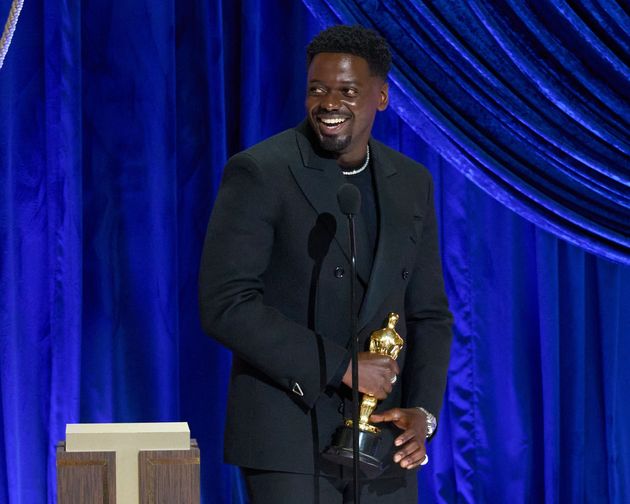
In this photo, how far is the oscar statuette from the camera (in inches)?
86.3

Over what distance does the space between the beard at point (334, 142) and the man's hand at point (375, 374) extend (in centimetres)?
44

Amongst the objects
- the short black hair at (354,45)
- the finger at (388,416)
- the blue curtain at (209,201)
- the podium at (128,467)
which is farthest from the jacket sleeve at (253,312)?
the blue curtain at (209,201)

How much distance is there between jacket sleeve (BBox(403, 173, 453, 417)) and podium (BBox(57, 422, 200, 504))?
0.53 m

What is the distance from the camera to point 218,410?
3.68 m

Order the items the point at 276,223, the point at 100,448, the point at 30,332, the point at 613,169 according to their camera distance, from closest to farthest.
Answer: the point at 100,448, the point at 276,223, the point at 30,332, the point at 613,169

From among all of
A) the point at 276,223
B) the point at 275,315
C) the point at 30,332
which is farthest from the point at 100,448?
the point at 30,332

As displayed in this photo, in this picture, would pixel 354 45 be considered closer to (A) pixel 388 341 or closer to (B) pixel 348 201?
(B) pixel 348 201

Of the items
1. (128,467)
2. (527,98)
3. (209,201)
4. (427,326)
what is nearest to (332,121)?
(427,326)

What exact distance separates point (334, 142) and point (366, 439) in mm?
626

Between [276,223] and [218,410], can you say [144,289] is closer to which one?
[218,410]

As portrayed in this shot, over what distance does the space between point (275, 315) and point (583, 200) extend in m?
1.81

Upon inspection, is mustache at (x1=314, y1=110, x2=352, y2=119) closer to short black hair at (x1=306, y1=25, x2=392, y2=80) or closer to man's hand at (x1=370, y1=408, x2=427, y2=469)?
short black hair at (x1=306, y1=25, x2=392, y2=80)

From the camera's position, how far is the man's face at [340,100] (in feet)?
7.80

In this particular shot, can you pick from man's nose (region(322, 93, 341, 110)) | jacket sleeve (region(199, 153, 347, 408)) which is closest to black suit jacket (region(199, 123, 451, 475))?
jacket sleeve (region(199, 153, 347, 408))
